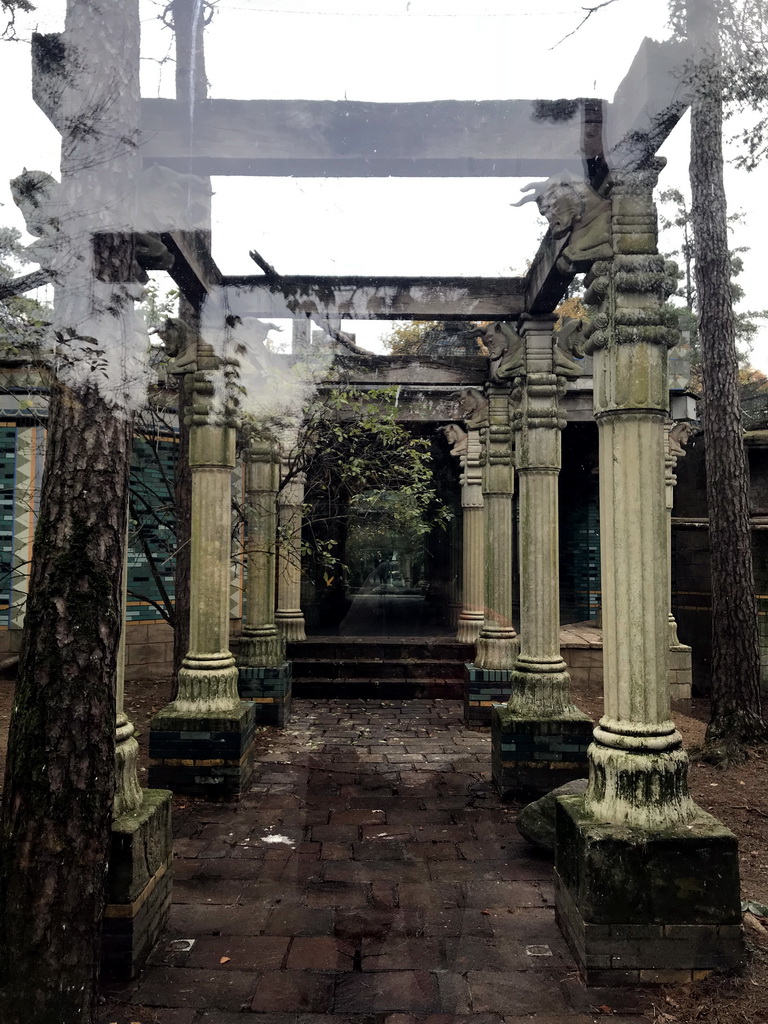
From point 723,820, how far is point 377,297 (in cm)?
465

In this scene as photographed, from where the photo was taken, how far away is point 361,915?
11.5 feet

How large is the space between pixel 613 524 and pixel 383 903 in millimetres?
2284

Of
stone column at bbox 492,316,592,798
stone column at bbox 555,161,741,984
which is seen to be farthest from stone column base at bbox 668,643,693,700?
stone column at bbox 555,161,741,984

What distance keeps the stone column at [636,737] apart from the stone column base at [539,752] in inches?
67.3

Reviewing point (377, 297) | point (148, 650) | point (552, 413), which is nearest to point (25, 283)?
point (377, 297)

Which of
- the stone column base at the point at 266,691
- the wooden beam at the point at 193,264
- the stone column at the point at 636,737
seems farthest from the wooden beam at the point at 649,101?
the stone column base at the point at 266,691

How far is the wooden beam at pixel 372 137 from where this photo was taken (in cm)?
379

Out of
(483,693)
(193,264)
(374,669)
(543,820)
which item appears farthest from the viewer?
(374,669)

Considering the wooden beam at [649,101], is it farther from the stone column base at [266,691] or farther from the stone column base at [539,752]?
the stone column base at [266,691]

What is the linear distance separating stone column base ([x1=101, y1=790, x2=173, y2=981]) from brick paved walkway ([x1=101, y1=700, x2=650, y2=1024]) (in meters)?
0.10

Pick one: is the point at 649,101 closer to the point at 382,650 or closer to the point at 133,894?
the point at 133,894

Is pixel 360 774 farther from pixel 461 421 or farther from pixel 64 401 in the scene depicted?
pixel 461 421

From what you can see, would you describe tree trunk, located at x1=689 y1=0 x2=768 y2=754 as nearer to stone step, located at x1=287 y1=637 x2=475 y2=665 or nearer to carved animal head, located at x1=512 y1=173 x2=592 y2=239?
carved animal head, located at x1=512 y1=173 x2=592 y2=239

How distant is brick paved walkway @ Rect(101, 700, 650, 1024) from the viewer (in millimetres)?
2791
